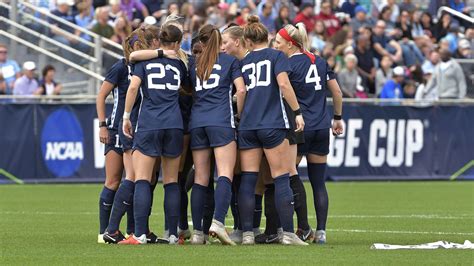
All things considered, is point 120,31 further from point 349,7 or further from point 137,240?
point 137,240

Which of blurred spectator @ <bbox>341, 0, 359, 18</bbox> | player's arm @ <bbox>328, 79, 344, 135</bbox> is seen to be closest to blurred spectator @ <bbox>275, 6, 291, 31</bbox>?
blurred spectator @ <bbox>341, 0, 359, 18</bbox>

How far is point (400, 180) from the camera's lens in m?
25.6

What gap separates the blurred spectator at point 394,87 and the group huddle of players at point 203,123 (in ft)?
45.9

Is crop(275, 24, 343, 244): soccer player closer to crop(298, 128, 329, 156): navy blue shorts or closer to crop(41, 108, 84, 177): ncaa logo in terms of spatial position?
crop(298, 128, 329, 156): navy blue shorts

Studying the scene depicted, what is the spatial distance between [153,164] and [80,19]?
1533cm

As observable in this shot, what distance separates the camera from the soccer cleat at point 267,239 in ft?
42.1

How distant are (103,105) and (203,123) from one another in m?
1.13

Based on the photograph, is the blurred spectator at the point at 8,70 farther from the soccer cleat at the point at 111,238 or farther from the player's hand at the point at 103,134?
the soccer cleat at the point at 111,238

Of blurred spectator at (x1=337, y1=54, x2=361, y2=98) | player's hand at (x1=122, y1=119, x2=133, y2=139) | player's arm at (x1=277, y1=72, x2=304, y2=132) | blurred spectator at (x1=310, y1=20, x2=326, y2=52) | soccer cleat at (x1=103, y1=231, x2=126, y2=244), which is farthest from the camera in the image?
blurred spectator at (x1=310, y1=20, x2=326, y2=52)

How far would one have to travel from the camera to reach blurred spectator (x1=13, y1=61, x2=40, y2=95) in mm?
24250

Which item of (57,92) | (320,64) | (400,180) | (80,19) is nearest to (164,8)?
(80,19)

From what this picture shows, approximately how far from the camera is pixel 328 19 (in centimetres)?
2956

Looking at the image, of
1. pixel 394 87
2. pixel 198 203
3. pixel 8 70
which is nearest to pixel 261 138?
pixel 198 203

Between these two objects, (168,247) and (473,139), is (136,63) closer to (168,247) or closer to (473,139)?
(168,247)
